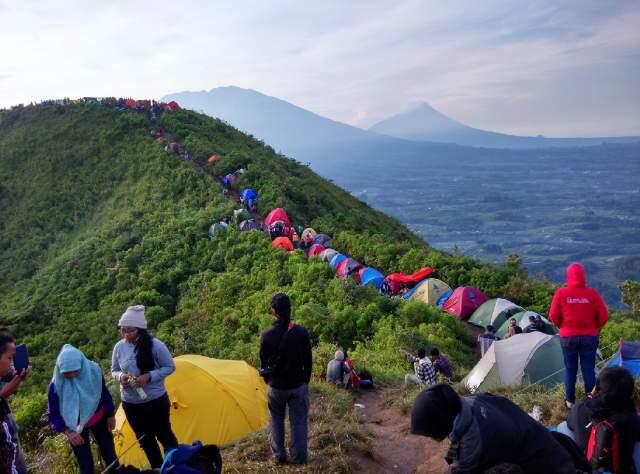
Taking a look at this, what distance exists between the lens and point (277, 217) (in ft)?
66.6

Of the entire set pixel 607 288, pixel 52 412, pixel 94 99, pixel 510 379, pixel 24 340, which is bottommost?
pixel 607 288

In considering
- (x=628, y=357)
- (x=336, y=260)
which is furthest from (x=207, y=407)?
(x=336, y=260)

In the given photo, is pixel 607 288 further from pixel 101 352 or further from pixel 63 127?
pixel 101 352

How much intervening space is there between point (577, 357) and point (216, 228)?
15.9m

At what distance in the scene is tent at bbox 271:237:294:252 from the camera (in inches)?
715

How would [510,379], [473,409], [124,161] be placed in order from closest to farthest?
[473,409], [510,379], [124,161]

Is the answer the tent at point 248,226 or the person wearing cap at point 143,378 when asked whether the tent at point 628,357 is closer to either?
the person wearing cap at point 143,378

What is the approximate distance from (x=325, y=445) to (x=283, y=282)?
10516mm

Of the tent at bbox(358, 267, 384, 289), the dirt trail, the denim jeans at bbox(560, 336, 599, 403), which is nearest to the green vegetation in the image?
the tent at bbox(358, 267, 384, 289)

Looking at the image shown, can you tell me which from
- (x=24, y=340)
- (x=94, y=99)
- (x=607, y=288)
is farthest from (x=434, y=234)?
(x=24, y=340)

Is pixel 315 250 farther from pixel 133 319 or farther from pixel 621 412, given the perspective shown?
pixel 621 412

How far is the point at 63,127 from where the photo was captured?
116 feet

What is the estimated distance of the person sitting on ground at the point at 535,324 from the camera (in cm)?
1180

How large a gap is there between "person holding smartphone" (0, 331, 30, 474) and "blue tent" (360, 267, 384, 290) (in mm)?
12550
